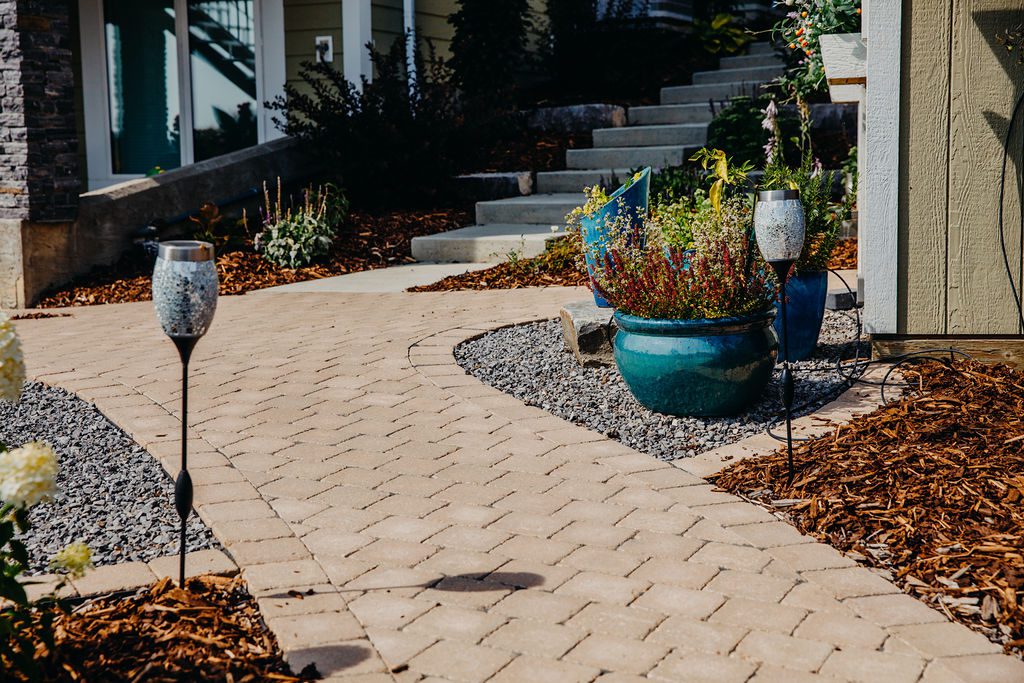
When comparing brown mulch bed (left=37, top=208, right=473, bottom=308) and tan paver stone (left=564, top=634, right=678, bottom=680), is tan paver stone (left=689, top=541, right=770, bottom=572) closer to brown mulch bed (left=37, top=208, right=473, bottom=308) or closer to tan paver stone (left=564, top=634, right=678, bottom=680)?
tan paver stone (left=564, top=634, right=678, bottom=680)

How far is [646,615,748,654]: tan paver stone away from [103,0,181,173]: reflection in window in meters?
9.14

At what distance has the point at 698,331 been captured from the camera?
4.14 meters

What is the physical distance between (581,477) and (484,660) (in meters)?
1.25

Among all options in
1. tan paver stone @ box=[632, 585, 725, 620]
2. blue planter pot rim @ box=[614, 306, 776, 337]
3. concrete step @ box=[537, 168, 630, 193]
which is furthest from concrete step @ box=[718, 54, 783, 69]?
tan paver stone @ box=[632, 585, 725, 620]

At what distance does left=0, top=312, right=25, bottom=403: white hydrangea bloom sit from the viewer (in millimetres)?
2133

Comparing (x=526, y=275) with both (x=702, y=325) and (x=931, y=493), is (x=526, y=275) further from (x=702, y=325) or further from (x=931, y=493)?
(x=931, y=493)

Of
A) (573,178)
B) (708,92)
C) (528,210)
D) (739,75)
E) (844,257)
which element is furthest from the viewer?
(739,75)

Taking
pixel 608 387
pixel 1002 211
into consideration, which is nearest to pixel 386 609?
pixel 608 387

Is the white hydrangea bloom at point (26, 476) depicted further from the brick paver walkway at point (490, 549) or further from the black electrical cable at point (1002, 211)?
the black electrical cable at point (1002, 211)

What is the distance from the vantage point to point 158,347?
227 inches

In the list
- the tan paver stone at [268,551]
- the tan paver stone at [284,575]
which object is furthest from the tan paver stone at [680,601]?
the tan paver stone at [268,551]

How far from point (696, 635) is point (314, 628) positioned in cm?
90

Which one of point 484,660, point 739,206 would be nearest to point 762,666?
point 484,660

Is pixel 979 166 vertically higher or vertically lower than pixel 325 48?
lower
